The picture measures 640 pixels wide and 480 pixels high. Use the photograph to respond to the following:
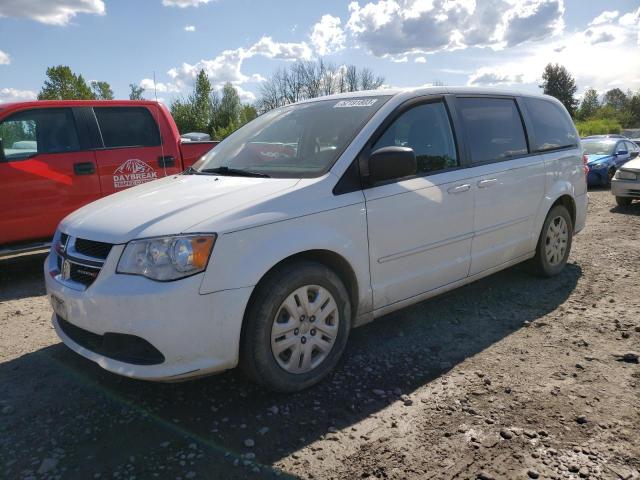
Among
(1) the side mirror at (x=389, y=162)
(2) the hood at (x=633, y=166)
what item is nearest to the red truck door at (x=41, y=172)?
(1) the side mirror at (x=389, y=162)

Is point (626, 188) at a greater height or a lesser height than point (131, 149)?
lesser

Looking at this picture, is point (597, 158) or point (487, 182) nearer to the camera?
point (487, 182)

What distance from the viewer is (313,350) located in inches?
124

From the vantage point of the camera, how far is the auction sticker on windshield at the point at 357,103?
145 inches

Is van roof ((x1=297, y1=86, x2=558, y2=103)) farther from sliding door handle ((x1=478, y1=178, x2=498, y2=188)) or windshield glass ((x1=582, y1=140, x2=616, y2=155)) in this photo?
windshield glass ((x1=582, y1=140, x2=616, y2=155))

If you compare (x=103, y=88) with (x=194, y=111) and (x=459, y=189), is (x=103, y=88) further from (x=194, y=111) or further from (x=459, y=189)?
(x=459, y=189)

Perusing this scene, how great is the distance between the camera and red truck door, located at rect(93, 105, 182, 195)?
6195mm

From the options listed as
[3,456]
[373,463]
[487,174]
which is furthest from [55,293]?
[487,174]

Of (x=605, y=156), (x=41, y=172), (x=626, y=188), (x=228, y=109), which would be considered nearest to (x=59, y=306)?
(x=41, y=172)

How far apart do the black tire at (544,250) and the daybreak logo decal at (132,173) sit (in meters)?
4.59

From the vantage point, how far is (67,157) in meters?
5.92

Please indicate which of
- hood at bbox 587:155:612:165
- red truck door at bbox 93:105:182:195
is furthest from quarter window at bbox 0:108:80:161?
hood at bbox 587:155:612:165

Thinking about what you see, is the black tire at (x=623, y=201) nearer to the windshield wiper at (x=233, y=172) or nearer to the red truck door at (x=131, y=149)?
the red truck door at (x=131, y=149)

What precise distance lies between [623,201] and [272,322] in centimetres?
1028
